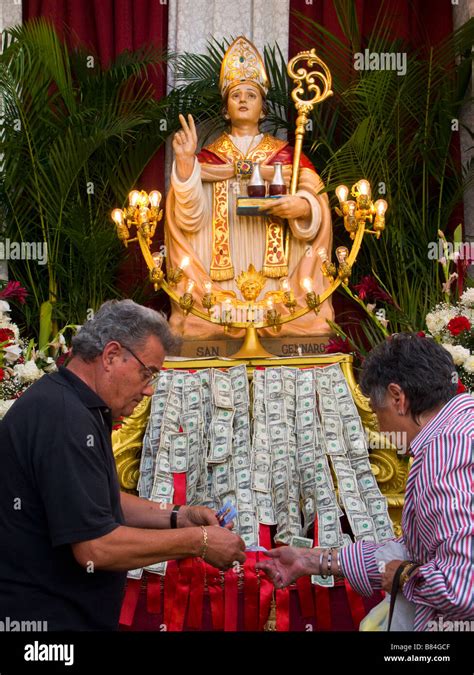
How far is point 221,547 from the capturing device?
2.57m

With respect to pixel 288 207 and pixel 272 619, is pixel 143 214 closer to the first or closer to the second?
pixel 288 207

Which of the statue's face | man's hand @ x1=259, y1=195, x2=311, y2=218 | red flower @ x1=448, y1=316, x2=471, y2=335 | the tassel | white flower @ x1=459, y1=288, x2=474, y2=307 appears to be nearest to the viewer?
the tassel

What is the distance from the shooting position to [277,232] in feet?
17.8

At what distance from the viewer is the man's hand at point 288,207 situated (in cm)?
516

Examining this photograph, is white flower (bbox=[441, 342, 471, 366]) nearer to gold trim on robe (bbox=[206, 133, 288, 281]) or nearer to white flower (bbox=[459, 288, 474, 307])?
white flower (bbox=[459, 288, 474, 307])

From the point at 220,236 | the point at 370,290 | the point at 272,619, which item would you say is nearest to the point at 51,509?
the point at 272,619

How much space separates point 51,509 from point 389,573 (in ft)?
2.70

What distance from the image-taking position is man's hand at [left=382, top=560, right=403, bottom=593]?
2.39m

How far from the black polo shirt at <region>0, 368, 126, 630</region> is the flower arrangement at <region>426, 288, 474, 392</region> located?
6.55 feet

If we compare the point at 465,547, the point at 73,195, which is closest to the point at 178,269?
the point at 73,195

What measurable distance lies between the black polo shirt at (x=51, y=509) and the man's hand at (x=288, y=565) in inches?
23.8

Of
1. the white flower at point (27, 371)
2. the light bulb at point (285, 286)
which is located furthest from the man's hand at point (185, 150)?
the white flower at point (27, 371)

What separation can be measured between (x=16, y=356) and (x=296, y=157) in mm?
1979

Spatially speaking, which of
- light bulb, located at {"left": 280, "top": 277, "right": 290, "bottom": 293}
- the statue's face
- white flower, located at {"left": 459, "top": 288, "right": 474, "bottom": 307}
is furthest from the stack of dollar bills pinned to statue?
the statue's face
